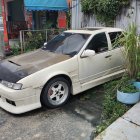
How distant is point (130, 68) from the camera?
5609mm

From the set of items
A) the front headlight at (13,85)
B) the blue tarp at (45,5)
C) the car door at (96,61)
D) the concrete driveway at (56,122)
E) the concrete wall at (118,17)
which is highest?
the blue tarp at (45,5)

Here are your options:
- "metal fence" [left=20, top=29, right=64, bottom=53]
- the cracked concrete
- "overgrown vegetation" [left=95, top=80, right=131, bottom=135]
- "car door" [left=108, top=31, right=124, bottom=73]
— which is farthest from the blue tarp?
the cracked concrete

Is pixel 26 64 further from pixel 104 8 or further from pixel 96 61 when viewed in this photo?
pixel 104 8

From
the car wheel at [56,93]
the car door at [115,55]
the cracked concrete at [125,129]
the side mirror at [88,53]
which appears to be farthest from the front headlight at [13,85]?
the car door at [115,55]

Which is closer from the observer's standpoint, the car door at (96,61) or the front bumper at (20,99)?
the front bumper at (20,99)

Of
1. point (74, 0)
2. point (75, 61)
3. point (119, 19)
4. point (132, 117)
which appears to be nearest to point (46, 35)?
point (74, 0)

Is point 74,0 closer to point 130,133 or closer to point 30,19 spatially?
point 30,19

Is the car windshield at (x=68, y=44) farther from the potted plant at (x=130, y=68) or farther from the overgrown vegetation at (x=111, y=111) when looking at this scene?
the overgrown vegetation at (x=111, y=111)

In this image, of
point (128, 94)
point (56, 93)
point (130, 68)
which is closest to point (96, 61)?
point (130, 68)

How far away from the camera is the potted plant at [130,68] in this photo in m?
5.14

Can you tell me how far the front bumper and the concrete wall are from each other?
16.2ft

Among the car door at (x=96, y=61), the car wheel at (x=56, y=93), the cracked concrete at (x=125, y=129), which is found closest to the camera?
the cracked concrete at (x=125, y=129)

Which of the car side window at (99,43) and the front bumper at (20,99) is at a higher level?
the car side window at (99,43)

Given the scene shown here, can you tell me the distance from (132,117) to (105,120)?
0.53m
